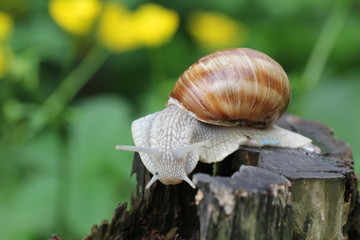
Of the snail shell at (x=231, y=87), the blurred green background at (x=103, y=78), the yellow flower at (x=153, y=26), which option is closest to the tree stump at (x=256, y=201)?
the snail shell at (x=231, y=87)

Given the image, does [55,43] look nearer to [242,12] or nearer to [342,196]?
[242,12]

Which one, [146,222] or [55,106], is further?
[55,106]

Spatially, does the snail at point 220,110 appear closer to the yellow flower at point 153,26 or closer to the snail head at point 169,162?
the snail head at point 169,162

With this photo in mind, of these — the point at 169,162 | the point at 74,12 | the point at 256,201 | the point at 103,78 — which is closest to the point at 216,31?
the point at 103,78

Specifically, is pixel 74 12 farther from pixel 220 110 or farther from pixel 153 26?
pixel 220 110

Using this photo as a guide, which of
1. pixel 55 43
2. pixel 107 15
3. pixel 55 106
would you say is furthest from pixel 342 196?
pixel 55 43

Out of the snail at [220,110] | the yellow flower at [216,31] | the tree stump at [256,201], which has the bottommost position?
the tree stump at [256,201]
